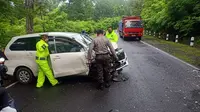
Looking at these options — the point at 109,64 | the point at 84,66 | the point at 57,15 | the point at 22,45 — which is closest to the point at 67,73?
the point at 84,66

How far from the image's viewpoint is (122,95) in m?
6.54

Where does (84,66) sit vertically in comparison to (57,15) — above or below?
below

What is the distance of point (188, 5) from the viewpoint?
20781mm

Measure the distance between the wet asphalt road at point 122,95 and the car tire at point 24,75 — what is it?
0.25 meters

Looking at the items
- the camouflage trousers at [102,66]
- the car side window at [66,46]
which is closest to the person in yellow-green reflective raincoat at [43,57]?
the car side window at [66,46]

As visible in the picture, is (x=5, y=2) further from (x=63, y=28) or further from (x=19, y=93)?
(x=63, y=28)

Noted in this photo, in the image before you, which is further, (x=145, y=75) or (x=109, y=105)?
(x=145, y=75)

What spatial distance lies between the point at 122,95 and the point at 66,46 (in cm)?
260

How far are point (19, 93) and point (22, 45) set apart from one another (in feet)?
6.32

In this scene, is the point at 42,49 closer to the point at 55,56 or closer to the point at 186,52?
the point at 55,56

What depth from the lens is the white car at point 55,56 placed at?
297 inches

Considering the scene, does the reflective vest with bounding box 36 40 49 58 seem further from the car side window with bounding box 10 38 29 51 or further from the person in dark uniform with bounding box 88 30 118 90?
the person in dark uniform with bounding box 88 30 118 90

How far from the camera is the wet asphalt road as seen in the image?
5.62 metres

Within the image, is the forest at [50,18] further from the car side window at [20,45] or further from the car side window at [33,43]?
the car side window at [33,43]
